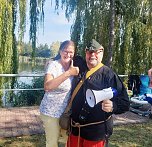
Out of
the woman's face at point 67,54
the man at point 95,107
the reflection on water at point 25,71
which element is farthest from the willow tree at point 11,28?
the man at point 95,107

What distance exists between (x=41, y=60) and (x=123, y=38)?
9.10 feet

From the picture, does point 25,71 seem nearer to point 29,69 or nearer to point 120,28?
point 29,69

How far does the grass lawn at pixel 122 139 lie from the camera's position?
4.12m

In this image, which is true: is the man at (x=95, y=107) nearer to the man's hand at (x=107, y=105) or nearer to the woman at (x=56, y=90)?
the man's hand at (x=107, y=105)

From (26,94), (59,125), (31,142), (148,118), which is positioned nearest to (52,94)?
(59,125)

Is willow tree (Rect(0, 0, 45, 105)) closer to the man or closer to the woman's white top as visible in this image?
the woman's white top

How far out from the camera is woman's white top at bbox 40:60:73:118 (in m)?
2.48

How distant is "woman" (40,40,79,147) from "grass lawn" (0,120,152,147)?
158cm

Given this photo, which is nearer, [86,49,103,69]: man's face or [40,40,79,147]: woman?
[86,49,103,69]: man's face

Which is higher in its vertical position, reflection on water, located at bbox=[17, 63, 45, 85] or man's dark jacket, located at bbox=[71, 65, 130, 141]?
man's dark jacket, located at bbox=[71, 65, 130, 141]

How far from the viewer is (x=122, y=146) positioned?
165 inches

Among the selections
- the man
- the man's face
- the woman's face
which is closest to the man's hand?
the man

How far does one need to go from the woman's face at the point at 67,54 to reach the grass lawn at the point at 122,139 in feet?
6.73

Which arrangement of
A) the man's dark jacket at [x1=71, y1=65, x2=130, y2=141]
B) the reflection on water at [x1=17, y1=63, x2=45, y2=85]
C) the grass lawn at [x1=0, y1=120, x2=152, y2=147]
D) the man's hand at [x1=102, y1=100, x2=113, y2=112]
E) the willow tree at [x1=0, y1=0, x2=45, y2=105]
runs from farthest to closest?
1. the reflection on water at [x1=17, y1=63, x2=45, y2=85]
2. the willow tree at [x1=0, y1=0, x2=45, y2=105]
3. the grass lawn at [x1=0, y1=120, x2=152, y2=147]
4. the man's dark jacket at [x1=71, y1=65, x2=130, y2=141]
5. the man's hand at [x1=102, y1=100, x2=113, y2=112]
